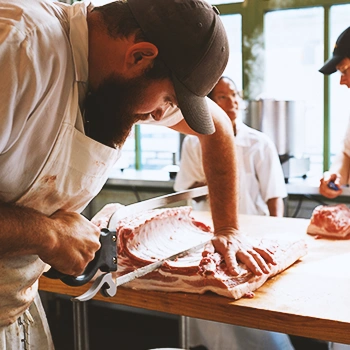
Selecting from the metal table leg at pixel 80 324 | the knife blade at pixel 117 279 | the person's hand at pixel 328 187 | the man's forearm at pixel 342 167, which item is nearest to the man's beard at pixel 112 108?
the knife blade at pixel 117 279

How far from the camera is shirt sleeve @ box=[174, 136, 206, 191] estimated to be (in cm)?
456

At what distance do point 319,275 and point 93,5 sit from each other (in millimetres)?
1387

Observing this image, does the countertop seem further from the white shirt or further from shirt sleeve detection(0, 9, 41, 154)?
shirt sleeve detection(0, 9, 41, 154)

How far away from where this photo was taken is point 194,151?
4609 mm

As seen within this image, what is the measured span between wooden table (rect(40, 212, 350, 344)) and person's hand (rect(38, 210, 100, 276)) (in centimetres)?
55

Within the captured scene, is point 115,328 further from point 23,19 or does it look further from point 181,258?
point 23,19

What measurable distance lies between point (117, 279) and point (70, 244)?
1.80 feet

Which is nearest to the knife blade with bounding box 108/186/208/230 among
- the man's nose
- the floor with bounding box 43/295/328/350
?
the man's nose

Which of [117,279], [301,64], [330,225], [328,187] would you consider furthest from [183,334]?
[301,64]

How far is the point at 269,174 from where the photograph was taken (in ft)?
14.4

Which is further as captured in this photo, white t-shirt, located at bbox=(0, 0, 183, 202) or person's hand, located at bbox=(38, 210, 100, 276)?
person's hand, located at bbox=(38, 210, 100, 276)

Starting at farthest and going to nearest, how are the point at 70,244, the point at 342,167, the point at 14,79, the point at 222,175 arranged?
the point at 342,167 → the point at 222,175 → the point at 70,244 → the point at 14,79

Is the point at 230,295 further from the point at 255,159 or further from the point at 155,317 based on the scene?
the point at 155,317

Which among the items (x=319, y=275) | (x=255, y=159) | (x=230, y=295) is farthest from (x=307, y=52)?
(x=230, y=295)
